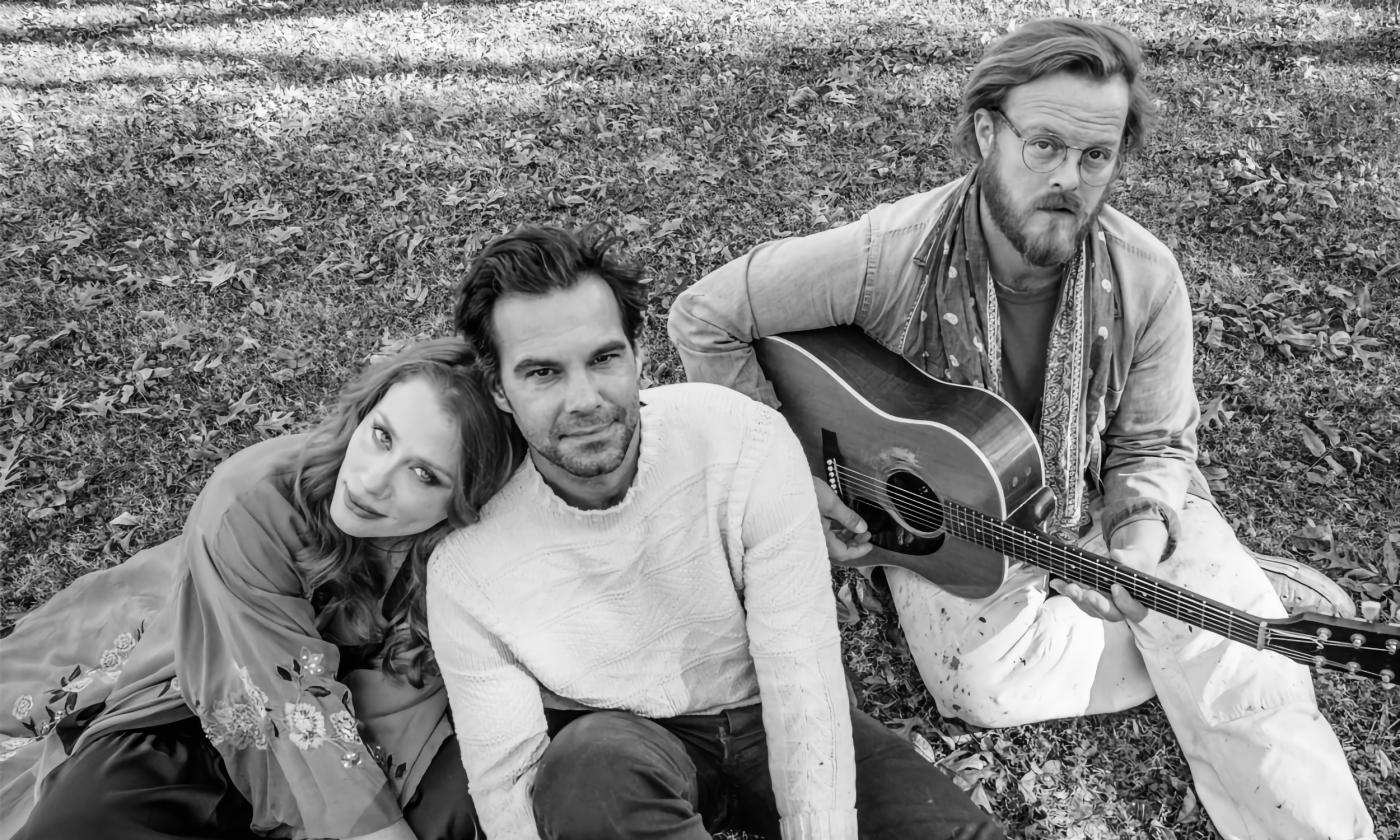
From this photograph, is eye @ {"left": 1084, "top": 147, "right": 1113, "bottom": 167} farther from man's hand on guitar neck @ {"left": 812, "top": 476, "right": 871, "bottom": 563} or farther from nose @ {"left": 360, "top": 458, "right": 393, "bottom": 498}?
nose @ {"left": 360, "top": 458, "right": 393, "bottom": 498}

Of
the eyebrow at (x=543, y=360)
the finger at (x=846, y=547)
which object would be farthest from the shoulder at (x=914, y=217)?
the eyebrow at (x=543, y=360)

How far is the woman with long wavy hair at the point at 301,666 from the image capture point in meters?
2.55

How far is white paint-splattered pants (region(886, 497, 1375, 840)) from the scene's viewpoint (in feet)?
9.77

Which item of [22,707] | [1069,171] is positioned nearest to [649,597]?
[1069,171]

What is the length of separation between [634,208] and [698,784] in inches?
147

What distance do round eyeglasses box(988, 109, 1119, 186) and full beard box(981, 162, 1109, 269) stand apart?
0.07 m

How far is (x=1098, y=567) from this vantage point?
2.83m

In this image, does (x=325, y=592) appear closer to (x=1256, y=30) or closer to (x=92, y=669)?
(x=92, y=669)

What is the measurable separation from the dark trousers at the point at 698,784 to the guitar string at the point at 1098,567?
0.70m

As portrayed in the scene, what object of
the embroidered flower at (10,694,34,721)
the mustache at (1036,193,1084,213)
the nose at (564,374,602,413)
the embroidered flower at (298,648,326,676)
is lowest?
the embroidered flower at (10,694,34,721)

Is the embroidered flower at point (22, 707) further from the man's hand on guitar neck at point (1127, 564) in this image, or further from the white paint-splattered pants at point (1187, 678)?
the man's hand on guitar neck at point (1127, 564)

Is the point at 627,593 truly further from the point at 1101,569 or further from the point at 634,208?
the point at 634,208

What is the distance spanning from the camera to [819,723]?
99.2 inches

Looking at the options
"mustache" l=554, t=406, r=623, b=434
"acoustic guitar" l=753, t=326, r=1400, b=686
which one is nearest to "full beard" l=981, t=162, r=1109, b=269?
"acoustic guitar" l=753, t=326, r=1400, b=686
